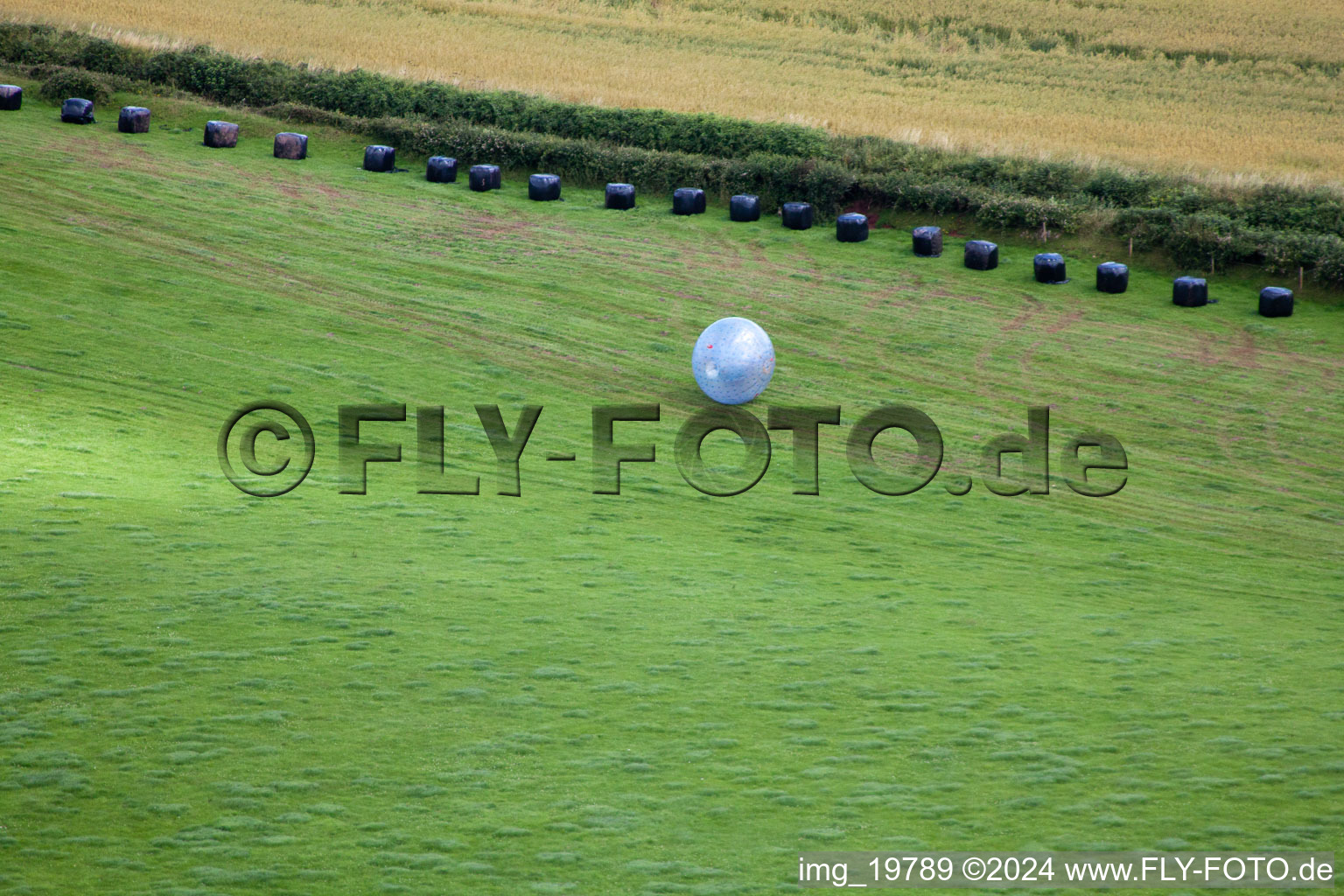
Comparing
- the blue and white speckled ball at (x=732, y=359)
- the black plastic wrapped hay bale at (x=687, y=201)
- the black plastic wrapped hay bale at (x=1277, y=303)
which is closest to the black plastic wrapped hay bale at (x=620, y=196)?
the black plastic wrapped hay bale at (x=687, y=201)

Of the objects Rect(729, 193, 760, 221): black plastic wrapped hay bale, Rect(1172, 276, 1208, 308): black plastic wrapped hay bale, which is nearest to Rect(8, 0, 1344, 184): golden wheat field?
Rect(729, 193, 760, 221): black plastic wrapped hay bale

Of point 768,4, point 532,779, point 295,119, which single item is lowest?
point 532,779

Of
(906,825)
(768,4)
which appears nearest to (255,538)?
(906,825)

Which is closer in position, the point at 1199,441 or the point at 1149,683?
the point at 1149,683

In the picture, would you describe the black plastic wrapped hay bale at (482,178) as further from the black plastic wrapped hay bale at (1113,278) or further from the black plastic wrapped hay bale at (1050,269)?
the black plastic wrapped hay bale at (1113,278)

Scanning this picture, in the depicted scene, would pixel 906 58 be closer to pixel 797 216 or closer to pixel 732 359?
pixel 797 216

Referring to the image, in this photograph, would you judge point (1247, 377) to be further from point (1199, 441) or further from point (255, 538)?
point (255, 538)
